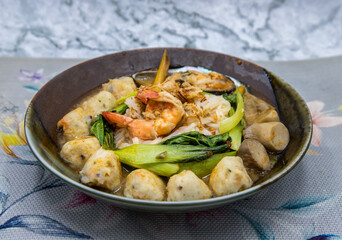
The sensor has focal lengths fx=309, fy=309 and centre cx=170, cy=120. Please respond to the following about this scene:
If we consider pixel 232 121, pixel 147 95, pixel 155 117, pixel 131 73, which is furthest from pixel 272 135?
pixel 131 73

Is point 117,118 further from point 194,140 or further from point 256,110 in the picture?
point 256,110

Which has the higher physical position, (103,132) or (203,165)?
(203,165)

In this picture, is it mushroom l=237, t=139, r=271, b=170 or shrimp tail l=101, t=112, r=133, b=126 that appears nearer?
mushroom l=237, t=139, r=271, b=170

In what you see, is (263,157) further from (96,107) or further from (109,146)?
(96,107)

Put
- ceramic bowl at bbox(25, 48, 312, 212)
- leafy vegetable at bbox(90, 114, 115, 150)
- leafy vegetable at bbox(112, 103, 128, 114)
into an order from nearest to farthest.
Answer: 1. ceramic bowl at bbox(25, 48, 312, 212)
2. leafy vegetable at bbox(90, 114, 115, 150)
3. leafy vegetable at bbox(112, 103, 128, 114)

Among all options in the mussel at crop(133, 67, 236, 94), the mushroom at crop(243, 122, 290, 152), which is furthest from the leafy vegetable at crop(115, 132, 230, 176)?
the mussel at crop(133, 67, 236, 94)

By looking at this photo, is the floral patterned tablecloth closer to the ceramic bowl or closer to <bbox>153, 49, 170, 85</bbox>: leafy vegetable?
the ceramic bowl

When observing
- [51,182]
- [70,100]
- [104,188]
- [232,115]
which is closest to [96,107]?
[70,100]
